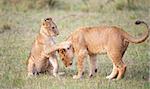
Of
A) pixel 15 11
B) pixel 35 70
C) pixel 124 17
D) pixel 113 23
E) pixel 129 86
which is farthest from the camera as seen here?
pixel 15 11

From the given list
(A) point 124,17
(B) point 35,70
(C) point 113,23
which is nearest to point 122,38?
(B) point 35,70

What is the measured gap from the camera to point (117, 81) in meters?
8.77

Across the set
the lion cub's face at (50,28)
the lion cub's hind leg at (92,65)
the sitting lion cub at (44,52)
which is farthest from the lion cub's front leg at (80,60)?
the lion cub's face at (50,28)

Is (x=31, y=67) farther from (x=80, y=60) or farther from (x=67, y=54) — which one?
(x=80, y=60)

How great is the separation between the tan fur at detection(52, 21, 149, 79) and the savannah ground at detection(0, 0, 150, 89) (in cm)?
22

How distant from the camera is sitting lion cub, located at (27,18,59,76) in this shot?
928 centimetres

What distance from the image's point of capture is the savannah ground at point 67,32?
8742mm

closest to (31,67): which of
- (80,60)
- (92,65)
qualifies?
(80,60)

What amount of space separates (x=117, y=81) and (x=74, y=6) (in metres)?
9.27

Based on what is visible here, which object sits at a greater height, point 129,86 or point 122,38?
point 122,38

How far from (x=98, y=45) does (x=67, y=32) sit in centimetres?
→ 423

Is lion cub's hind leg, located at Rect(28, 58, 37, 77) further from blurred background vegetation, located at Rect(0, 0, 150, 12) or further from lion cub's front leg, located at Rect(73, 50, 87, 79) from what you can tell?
blurred background vegetation, located at Rect(0, 0, 150, 12)

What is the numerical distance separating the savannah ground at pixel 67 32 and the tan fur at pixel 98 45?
218 millimetres

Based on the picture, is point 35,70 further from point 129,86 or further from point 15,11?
point 15,11
